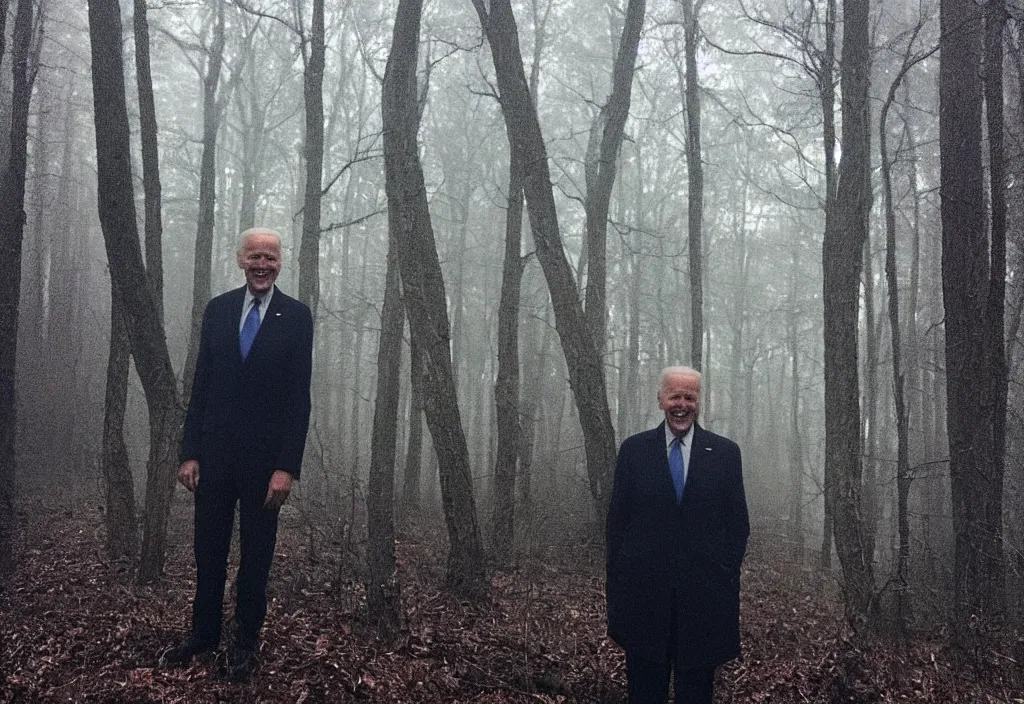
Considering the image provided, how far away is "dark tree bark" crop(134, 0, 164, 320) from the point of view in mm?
7703

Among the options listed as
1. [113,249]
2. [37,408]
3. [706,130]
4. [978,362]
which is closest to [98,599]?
[113,249]

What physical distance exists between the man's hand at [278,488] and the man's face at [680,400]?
1.95m

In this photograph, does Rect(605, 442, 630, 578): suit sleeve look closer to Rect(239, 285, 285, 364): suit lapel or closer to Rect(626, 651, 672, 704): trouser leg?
Rect(626, 651, 672, 704): trouser leg

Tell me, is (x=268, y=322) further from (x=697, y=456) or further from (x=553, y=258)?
(x=553, y=258)

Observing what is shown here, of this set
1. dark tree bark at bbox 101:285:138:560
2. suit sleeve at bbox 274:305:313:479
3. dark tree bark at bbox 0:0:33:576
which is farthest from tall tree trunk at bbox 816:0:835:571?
dark tree bark at bbox 0:0:33:576

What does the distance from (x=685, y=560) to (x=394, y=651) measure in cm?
248

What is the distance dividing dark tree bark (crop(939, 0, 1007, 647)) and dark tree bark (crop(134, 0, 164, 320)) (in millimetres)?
7665

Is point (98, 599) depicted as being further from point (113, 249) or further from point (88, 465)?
point (88, 465)

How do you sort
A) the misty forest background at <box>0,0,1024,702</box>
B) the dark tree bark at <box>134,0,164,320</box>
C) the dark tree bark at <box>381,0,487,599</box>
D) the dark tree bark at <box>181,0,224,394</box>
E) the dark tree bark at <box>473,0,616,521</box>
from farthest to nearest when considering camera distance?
the dark tree bark at <box>181,0,224,394</box> → the dark tree bark at <box>473,0,616,521</box> → the dark tree bark at <box>134,0,164,320</box> → the dark tree bark at <box>381,0,487,599</box> → the misty forest background at <box>0,0,1024,702</box>

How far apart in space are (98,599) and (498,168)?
19.3 meters

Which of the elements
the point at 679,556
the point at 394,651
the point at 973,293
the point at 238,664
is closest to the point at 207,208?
the point at 394,651

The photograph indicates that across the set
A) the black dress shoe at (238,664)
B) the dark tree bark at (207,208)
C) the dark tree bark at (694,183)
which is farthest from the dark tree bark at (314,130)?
the black dress shoe at (238,664)

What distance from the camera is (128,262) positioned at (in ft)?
18.8

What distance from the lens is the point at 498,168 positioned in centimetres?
2353
